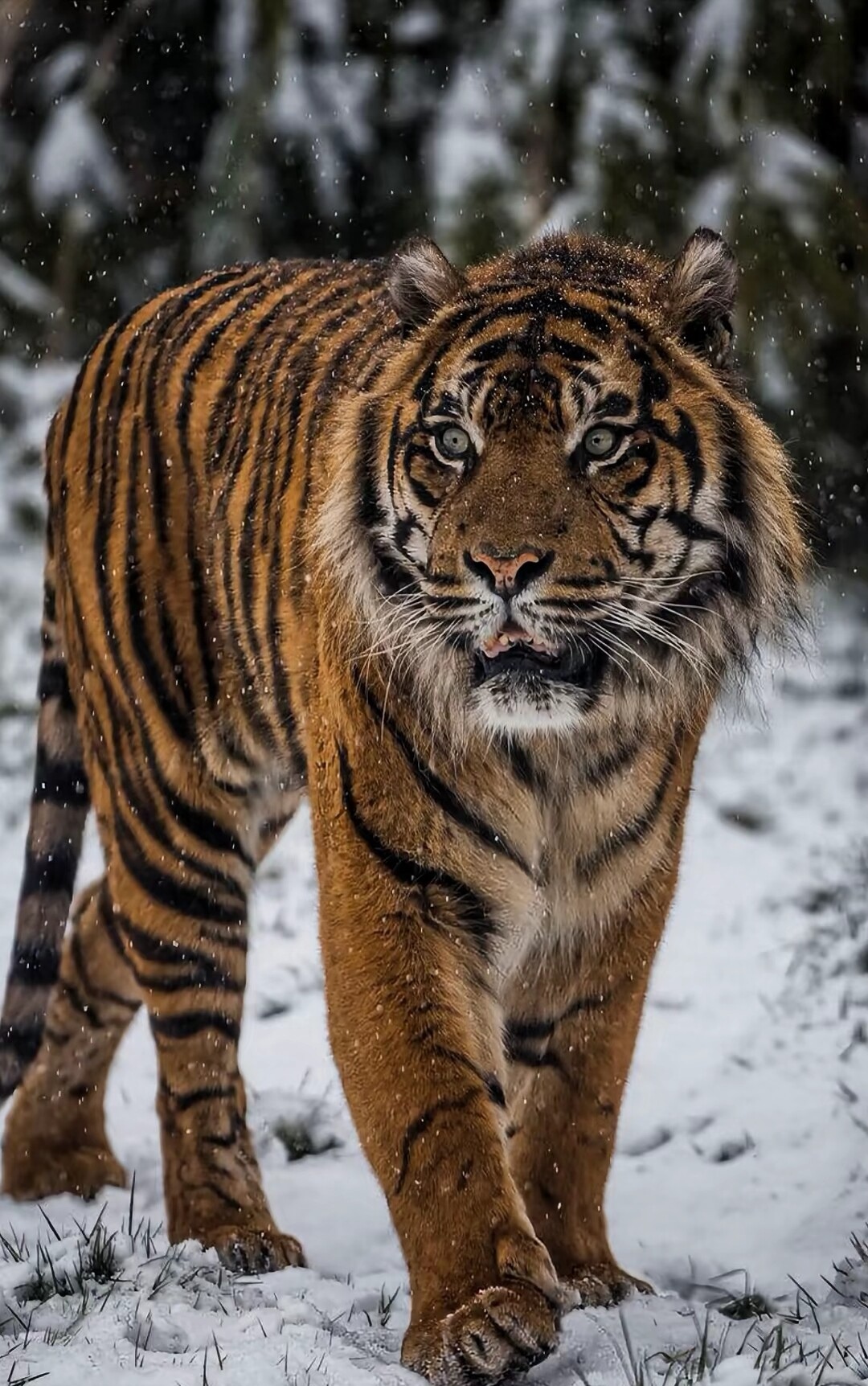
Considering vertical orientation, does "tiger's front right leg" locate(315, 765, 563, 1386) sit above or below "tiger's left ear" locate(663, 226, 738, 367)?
below

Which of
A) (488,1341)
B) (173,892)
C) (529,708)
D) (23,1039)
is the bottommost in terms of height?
(488,1341)

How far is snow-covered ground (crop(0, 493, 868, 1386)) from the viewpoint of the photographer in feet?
9.38

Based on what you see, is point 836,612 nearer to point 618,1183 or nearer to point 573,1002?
point 618,1183

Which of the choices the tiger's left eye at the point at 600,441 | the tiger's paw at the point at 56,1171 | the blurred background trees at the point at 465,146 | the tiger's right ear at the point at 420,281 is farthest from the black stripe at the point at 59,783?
the blurred background trees at the point at 465,146

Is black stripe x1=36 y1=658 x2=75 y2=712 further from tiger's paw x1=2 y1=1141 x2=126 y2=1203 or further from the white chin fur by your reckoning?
the white chin fur

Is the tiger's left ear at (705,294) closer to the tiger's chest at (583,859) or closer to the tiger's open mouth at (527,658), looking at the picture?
the tiger's open mouth at (527,658)

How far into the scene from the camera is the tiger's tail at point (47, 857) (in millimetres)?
4133

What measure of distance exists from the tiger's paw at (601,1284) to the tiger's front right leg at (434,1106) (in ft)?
1.22

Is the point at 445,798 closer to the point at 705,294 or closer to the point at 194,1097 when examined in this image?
the point at 705,294

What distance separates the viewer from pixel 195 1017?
4012mm

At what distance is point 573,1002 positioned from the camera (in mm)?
3455

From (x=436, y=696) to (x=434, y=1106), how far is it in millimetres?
696

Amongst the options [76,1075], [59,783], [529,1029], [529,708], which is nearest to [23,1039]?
[76,1075]

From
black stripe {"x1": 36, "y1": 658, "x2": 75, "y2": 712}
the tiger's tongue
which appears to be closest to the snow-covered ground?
the tiger's tongue
